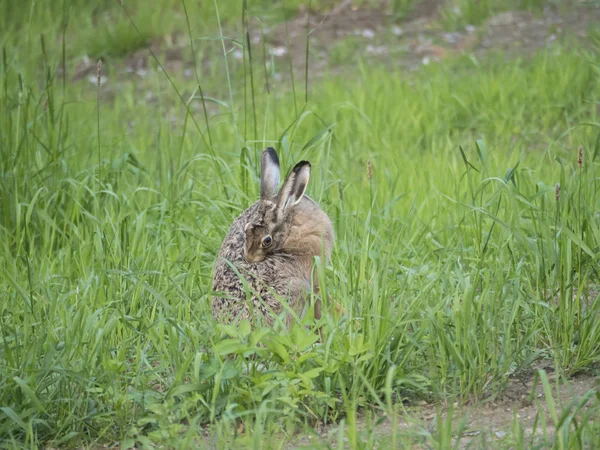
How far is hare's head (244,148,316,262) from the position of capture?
4.45 metres

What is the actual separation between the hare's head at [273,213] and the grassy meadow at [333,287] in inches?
9.4

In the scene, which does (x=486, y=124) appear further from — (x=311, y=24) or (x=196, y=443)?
(x=196, y=443)

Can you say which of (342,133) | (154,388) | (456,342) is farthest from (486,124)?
(154,388)

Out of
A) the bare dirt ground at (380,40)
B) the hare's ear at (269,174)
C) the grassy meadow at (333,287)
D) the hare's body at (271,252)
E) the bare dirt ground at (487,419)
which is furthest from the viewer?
the bare dirt ground at (380,40)

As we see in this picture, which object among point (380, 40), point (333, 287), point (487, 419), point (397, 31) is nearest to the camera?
point (487, 419)

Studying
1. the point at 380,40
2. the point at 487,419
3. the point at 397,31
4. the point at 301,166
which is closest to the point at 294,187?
the point at 301,166

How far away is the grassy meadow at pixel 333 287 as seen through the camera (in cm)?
354

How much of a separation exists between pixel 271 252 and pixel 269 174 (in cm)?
45

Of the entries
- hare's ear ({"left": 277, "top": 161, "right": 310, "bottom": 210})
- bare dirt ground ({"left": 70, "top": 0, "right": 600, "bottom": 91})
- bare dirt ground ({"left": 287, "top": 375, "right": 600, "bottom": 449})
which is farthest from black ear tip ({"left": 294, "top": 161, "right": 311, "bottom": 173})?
bare dirt ground ({"left": 70, "top": 0, "right": 600, "bottom": 91})

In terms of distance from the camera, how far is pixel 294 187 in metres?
4.60

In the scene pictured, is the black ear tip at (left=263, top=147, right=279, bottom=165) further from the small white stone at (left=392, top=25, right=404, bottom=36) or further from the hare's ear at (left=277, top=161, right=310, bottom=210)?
the small white stone at (left=392, top=25, right=404, bottom=36)

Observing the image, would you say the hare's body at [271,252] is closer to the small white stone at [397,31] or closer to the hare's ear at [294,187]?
the hare's ear at [294,187]

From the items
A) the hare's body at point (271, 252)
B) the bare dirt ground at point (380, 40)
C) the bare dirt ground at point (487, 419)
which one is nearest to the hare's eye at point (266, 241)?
the hare's body at point (271, 252)

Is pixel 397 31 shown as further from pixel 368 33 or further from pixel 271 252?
pixel 271 252
